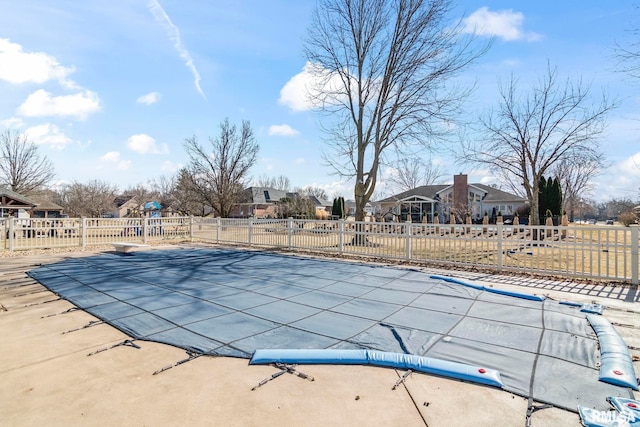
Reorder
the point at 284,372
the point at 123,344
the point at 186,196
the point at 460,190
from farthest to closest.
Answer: the point at 460,190, the point at 186,196, the point at 123,344, the point at 284,372

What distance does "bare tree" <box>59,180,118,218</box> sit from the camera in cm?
3108

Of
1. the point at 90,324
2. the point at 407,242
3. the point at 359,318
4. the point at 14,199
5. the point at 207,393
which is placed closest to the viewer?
the point at 207,393

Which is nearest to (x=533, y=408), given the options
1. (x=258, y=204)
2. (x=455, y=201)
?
(x=455, y=201)

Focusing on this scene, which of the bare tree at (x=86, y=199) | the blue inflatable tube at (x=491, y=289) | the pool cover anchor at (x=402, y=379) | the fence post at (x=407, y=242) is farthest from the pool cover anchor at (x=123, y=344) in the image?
the bare tree at (x=86, y=199)

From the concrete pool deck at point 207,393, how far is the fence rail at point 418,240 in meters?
3.70

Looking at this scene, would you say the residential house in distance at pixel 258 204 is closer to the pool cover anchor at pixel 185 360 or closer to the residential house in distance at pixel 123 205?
the residential house in distance at pixel 123 205

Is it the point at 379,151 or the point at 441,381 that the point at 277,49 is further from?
the point at 441,381

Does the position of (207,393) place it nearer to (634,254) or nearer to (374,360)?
(374,360)

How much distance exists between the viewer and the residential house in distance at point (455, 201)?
31.4 meters

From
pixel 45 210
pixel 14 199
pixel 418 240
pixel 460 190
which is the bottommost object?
pixel 418 240

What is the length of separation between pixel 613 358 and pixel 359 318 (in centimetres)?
242

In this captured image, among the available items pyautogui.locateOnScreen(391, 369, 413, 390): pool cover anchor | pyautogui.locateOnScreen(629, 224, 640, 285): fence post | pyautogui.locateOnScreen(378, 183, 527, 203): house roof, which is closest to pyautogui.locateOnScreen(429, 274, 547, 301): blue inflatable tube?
pyautogui.locateOnScreen(629, 224, 640, 285): fence post

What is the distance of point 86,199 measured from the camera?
107ft

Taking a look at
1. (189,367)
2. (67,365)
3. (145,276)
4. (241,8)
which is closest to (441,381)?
(189,367)
